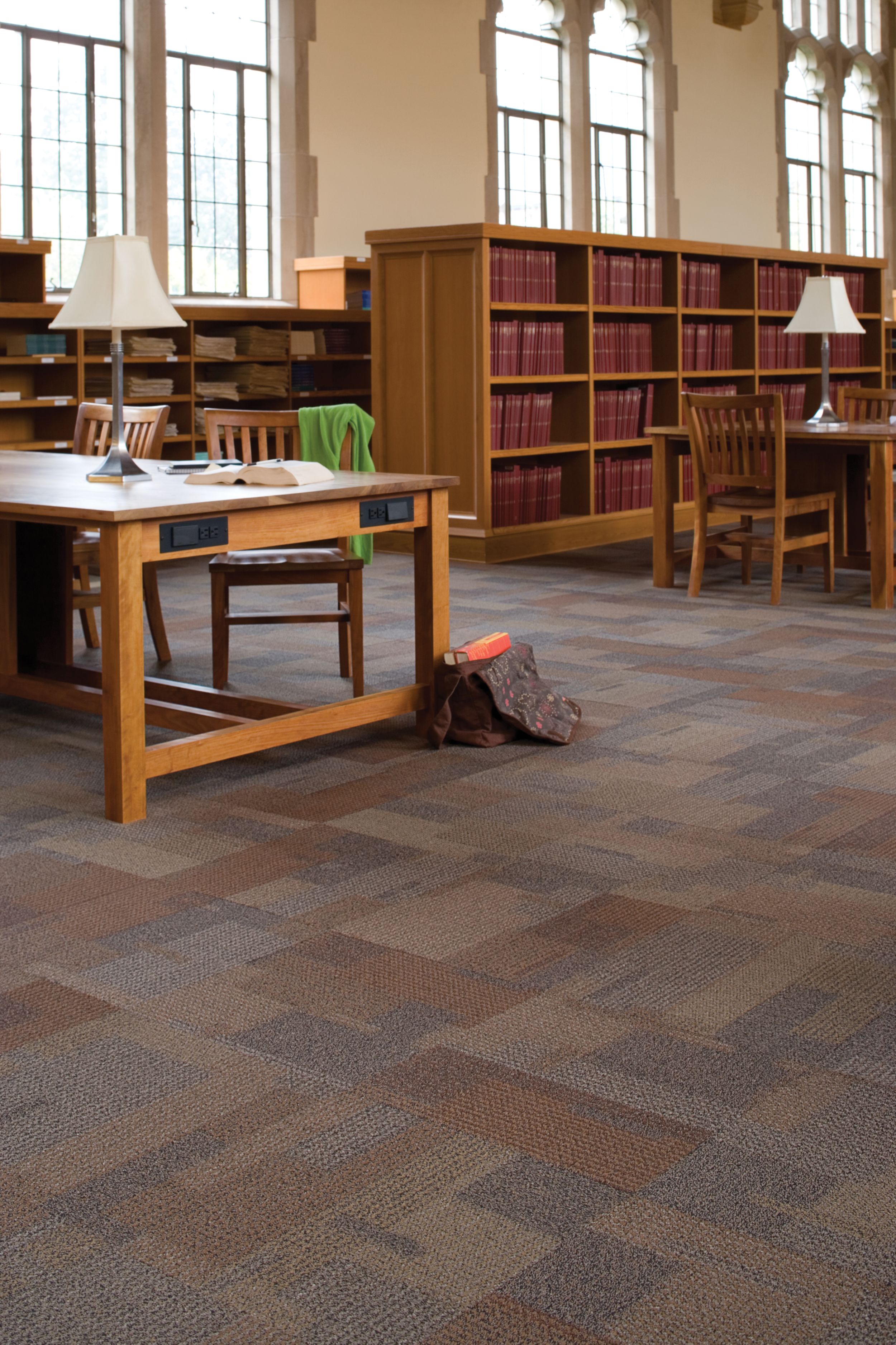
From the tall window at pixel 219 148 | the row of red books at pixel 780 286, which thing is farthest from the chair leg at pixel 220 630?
the row of red books at pixel 780 286

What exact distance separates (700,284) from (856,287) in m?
2.40

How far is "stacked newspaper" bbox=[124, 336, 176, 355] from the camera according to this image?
8320mm

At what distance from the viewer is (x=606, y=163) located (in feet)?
43.2

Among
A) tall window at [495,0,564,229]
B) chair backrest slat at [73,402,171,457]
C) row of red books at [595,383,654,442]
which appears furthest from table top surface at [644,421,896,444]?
tall window at [495,0,564,229]

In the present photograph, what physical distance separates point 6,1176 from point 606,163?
12.6m

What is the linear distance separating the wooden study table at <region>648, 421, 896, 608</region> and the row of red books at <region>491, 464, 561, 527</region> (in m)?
0.95

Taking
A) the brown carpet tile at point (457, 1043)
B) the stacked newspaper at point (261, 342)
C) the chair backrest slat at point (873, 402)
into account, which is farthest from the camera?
the stacked newspaper at point (261, 342)

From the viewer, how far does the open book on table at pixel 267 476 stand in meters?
3.77

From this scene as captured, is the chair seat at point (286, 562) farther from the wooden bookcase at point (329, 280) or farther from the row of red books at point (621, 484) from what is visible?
the wooden bookcase at point (329, 280)

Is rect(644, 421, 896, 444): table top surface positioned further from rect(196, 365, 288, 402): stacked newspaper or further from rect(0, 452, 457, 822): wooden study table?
rect(196, 365, 288, 402): stacked newspaper

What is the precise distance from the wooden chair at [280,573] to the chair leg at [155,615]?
502mm

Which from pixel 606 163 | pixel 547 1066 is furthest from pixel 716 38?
pixel 547 1066

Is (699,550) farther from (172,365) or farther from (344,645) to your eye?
(172,365)

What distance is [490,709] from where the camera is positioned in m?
4.16
